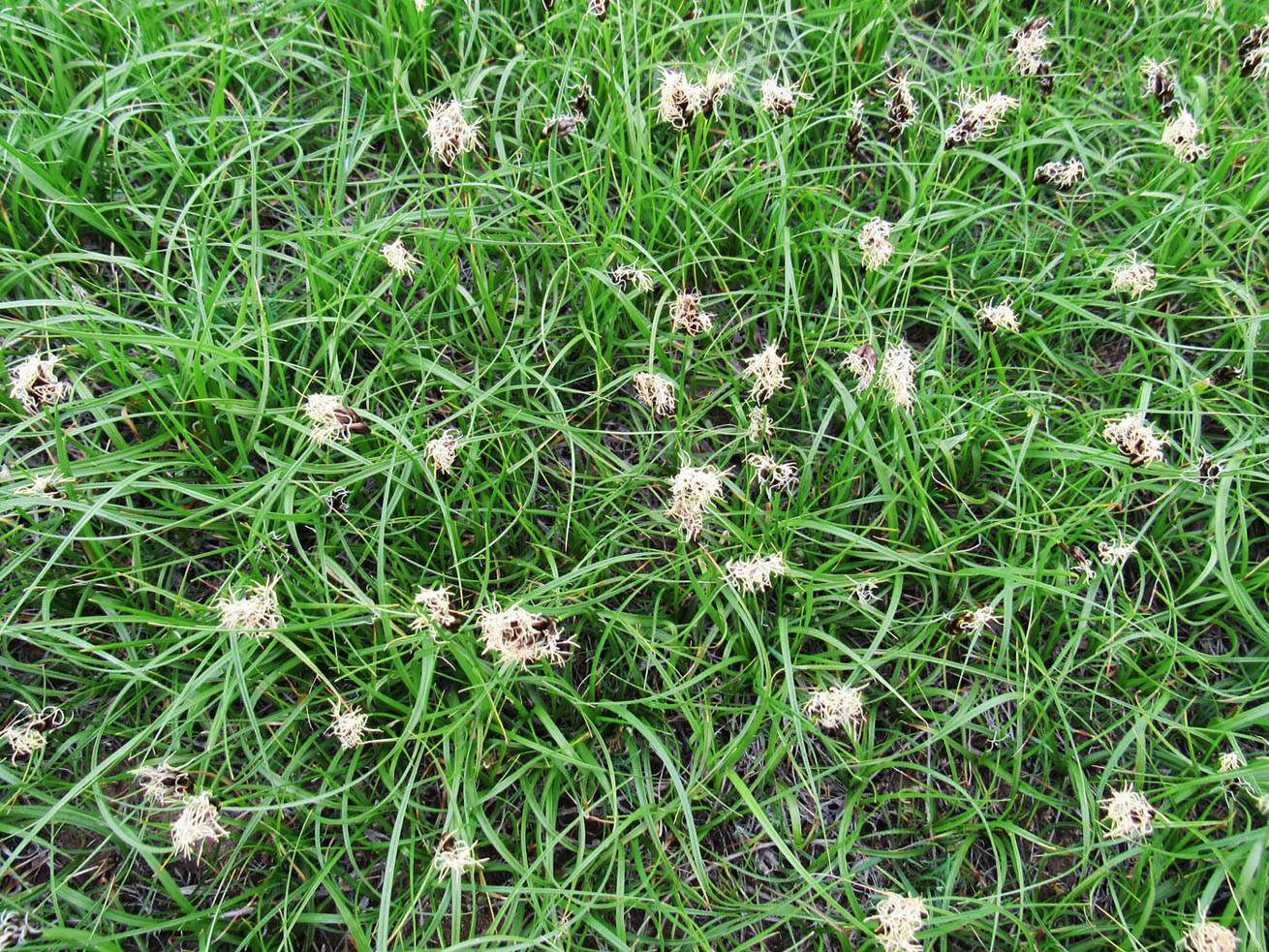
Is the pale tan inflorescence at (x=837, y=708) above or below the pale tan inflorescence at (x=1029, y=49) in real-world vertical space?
below

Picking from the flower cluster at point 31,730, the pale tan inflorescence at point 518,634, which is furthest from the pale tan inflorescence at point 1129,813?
the flower cluster at point 31,730

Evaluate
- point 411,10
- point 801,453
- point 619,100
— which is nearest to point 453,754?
point 801,453

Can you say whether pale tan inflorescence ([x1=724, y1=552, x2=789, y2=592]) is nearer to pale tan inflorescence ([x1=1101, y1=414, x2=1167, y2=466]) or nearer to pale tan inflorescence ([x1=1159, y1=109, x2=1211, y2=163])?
pale tan inflorescence ([x1=1101, y1=414, x2=1167, y2=466])

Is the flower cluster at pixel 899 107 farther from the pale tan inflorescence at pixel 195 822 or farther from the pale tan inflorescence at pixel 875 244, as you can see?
the pale tan inflorescence at pixel 195 822

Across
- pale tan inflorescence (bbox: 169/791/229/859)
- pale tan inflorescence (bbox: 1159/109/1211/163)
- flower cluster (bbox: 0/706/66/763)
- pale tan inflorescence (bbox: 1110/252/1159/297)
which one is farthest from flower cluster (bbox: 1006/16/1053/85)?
flower cluster (bbox: 0/706/66/763)

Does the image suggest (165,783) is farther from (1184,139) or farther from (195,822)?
(1184,139)
